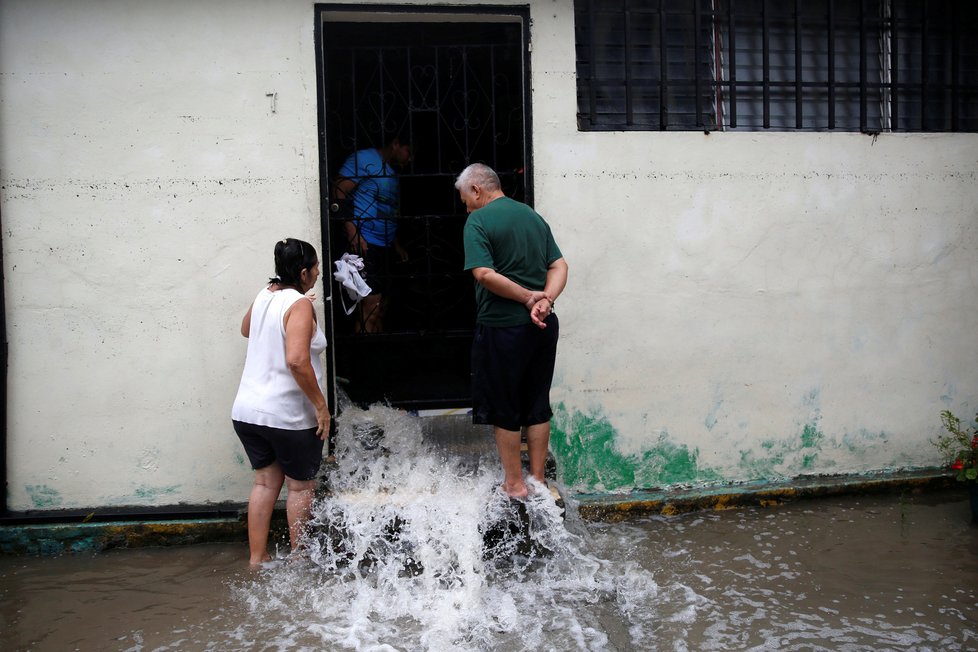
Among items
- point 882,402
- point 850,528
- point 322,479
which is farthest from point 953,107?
point 322,479

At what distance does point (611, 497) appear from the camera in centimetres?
536

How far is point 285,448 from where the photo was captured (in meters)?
4.47

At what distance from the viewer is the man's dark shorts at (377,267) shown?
588 cm

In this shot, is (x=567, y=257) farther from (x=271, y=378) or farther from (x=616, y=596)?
(x=616, y=596)

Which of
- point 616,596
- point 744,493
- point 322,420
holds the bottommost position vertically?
point 616,596

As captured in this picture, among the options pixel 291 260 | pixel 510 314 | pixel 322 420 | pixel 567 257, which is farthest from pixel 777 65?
pixel 322 420

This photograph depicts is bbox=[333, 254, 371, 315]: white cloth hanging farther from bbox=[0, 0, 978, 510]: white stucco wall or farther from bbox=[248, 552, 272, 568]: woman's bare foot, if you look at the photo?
bbox=[248, 552, 272, 568]: woman's bare foot

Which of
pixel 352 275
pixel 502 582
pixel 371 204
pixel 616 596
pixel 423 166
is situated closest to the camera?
pixel 616 596

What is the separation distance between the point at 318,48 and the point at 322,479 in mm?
2507

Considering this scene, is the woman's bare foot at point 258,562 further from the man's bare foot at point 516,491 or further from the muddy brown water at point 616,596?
the man's bare foot at point 516,491

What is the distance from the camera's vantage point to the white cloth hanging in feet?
18.2

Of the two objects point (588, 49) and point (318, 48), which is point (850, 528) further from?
point (318, 48)

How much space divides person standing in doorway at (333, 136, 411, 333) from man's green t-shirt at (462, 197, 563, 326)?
4.04 feet

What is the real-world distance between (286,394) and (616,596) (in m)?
1.94
